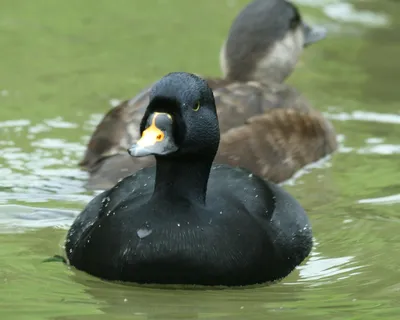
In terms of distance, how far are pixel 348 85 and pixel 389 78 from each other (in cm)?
66

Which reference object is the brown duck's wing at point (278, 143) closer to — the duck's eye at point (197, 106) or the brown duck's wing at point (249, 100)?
the brown duck's wing at point (249, 100)

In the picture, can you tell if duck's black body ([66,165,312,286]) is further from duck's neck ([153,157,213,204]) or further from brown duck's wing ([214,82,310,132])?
brown duck's wing ([214,82,310,132])

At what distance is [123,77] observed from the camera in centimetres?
1211

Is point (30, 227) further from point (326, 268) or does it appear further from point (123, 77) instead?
point (123, 77)

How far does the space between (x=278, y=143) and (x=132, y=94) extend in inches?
101

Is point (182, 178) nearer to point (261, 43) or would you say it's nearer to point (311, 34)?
point (261, 43)

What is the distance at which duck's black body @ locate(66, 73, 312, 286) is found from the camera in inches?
235

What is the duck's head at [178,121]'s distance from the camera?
5.91 m

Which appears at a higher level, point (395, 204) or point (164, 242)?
point (164, 242)

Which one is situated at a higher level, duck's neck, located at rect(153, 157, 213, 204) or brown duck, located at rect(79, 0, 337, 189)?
duck's neck, located at rect(153, 157, 213, 204)

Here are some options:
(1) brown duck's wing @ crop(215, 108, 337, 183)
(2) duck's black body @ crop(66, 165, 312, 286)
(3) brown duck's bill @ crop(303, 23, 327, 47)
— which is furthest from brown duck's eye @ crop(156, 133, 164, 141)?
(3) brown duck's bill @ crop(303, 23, 327, 47)

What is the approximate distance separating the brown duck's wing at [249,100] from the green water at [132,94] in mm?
613

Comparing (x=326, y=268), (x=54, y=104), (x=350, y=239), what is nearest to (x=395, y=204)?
(x=350, y=239)

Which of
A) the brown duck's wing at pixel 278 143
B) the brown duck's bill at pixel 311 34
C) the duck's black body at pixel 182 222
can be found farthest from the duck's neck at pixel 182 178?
the brown duck's bill at pixel 311 34
